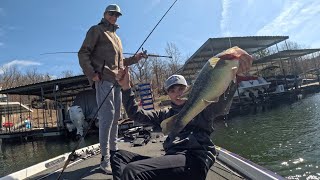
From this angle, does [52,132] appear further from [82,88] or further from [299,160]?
[299,160]

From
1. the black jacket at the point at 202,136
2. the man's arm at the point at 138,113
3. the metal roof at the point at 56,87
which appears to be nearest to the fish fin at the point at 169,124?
the black jacket at the point at 202,136

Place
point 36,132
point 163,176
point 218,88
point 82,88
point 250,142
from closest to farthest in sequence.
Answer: point 163,176 < point 218,88 < point 250,142 < point 36,132 < point 82,88

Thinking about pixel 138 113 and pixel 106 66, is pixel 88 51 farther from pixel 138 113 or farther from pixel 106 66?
pixel 138 113

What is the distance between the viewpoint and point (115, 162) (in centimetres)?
277

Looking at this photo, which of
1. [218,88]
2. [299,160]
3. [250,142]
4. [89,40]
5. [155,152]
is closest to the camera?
[218,88]

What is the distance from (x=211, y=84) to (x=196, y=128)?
0.47m

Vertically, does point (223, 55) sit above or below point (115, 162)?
above

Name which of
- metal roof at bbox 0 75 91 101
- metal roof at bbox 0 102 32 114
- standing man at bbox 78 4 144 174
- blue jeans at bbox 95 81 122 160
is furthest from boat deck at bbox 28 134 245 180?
metal roof at bbox 0 102 32 114

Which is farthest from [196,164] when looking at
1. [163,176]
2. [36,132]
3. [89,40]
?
[36,132]

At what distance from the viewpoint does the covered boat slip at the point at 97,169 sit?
365 cm

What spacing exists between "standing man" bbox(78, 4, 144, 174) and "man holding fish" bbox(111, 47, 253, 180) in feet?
4.79

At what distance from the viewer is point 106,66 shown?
14.2 ft

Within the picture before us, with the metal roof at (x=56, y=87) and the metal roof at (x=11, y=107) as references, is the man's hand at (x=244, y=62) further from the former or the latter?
the metal roof at (x=11, y=107)

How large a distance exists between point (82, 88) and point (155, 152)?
89.8ft
